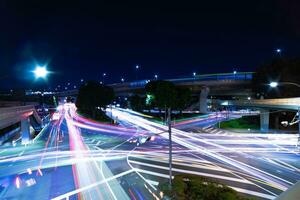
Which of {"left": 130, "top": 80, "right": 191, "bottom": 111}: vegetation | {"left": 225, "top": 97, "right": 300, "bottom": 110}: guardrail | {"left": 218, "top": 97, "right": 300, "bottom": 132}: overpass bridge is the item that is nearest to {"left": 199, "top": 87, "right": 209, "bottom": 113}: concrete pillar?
{"left": 130, "top": 80, "right": 191, "bottom": 111}: vegetation

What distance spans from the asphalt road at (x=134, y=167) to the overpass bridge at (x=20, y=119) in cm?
433

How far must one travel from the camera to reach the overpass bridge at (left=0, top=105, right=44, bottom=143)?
3438 cm

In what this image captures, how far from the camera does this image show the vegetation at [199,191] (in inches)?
617

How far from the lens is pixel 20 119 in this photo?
46.2 m

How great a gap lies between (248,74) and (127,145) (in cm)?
6065

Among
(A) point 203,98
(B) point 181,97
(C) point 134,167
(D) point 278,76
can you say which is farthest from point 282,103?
(A) point 203,98

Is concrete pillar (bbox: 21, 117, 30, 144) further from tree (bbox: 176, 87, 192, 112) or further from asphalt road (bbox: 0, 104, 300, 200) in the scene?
tree (bbox: 176, 87, 192, 112)

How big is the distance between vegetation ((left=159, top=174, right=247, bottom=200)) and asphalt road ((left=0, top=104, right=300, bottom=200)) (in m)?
2.88

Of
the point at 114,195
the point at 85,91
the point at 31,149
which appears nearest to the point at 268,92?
the point at 85,91

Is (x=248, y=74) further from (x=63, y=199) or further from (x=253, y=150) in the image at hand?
(x=63, y=199)

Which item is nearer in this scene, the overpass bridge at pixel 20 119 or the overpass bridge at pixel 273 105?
the overpass bridge at pixel 20 119

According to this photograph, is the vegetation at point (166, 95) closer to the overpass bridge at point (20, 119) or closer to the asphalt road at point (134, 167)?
the overpass bridge at point (20, 119)

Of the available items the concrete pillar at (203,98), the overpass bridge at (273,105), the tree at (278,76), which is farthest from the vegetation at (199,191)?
the concrete pillar at (203,98)

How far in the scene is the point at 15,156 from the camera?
3653 centimetres
